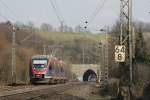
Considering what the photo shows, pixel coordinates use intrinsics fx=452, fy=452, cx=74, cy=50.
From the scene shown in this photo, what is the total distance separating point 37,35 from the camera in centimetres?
9294

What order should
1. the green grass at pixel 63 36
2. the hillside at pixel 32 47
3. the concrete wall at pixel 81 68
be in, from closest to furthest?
the hillside at pixel 32 47 < the green grass at pixel 63 36 < the concrete wall at pixel 81 68

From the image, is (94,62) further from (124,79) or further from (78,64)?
→ (124,79)

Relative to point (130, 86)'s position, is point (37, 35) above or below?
above

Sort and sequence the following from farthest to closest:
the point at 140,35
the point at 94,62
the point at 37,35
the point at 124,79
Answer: the point at 94,62 < the point at 37,35 < the point at 140,35 < the point at 124,79

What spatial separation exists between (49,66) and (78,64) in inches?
2747

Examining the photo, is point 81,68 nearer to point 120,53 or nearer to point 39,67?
point 39,67

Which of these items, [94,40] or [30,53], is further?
[94,40]

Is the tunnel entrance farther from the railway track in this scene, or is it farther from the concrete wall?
the railway track

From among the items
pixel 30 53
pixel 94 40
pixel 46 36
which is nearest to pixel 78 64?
pixel 94 40

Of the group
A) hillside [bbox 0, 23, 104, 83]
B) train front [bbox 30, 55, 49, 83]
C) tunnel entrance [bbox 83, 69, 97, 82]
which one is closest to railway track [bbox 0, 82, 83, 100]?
train front [bbox 30, 55, 49, 83]

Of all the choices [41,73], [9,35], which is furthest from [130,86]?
[9,35]

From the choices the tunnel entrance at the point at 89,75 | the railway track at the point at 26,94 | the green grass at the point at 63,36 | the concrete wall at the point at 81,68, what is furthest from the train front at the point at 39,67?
the tunnel entrance at the point at 89,75

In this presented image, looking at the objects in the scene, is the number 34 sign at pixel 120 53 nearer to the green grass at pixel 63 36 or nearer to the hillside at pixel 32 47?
the hillside at pixel 32 47

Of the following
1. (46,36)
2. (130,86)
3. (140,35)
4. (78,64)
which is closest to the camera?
(130,86)
